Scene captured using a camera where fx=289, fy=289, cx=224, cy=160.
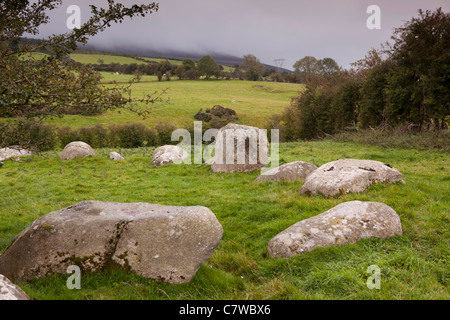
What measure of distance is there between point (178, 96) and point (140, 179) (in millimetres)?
62870

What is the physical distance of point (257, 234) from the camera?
7.79 m

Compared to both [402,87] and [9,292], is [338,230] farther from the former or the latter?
[402,87]

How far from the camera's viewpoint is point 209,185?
13.3 metres

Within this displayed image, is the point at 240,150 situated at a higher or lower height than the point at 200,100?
lower

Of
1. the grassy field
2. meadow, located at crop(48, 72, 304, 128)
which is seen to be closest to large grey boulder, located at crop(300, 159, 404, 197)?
the grassy field

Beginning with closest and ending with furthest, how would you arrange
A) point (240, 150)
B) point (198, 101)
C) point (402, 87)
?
point (240, 150) → point (402, 87) → point (198, 101)

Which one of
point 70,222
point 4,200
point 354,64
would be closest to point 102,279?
point 70,222

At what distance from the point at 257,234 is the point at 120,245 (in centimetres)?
372

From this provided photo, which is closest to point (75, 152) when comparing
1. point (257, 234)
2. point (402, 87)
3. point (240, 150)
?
point (240, 150)

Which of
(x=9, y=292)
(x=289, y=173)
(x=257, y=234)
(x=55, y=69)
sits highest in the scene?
(x=55, y=69)

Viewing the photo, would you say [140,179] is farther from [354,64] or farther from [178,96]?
[178,96]

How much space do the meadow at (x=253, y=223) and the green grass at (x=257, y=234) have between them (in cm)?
2

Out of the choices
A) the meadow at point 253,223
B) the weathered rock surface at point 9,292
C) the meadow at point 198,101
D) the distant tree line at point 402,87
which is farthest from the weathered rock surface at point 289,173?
the meadow at point 198,101

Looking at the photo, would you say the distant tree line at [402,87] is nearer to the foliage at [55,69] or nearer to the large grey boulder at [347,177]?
the large grey boulder at [347,177]
